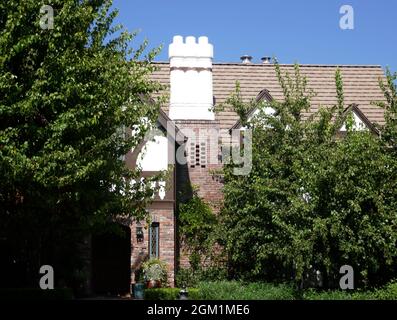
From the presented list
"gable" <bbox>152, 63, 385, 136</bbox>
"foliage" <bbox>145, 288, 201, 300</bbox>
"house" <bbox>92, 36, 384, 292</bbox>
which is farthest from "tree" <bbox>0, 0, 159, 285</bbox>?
"gable" <bbox>152, 63, 385, 136</bbox>

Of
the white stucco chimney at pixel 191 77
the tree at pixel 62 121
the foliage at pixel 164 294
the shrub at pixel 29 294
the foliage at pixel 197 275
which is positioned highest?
the white stucco chimney at pixel 191 77

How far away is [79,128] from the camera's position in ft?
48.7

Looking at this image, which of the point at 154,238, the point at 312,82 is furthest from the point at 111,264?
the point at 312,82

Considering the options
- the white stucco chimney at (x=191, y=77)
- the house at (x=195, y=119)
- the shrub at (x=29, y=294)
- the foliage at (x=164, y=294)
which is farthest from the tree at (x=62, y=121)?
the white stucco chimney at (x=191, y=77)

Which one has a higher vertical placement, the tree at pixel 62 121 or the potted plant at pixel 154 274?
the tree at pixel 62 121

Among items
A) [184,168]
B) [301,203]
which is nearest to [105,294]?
[184,168]

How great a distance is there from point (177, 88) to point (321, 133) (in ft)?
23.8

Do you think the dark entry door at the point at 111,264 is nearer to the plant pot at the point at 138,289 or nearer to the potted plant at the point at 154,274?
the potted plant at the point at 154,274

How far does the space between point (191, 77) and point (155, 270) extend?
7.48m

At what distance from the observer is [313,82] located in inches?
1132

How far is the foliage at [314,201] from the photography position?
1762cm

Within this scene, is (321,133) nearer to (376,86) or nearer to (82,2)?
(82,2)

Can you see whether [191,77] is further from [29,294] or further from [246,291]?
[29,294]

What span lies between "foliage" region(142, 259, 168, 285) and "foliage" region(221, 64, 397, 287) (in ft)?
7.80
